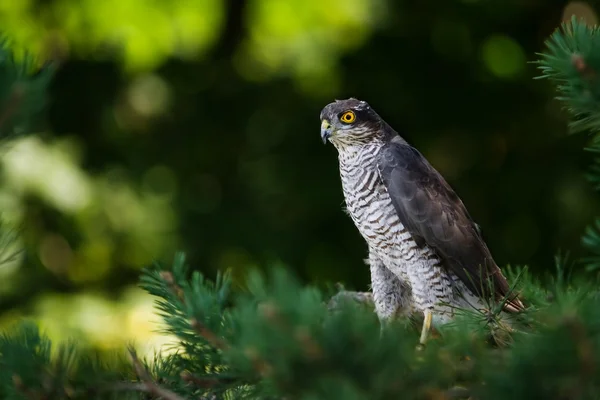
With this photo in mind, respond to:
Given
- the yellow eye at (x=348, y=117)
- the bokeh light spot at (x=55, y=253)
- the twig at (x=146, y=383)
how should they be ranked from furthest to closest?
the bokeh light spot at (x=55, y=253)
the yellow eye at (x=348, y=117)
the twig at (x=146, y=383)

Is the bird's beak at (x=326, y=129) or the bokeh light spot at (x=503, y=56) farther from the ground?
the bokeh light spot at (x=503, y=56)

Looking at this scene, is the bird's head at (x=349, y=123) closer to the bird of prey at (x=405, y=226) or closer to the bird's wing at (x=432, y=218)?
the bird of prey at (x=405, y=226)

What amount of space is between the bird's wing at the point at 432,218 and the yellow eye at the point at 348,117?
220 mm

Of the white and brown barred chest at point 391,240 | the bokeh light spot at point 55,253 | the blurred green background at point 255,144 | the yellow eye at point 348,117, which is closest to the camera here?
the white and brown barred chest at point 391,240

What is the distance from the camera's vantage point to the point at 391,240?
12.4ft

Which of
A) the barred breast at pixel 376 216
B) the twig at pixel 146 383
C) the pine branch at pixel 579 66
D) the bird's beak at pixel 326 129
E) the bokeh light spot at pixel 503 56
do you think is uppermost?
the bokeh light spot at pixel 503 56

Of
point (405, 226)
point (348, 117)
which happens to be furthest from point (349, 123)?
point (405, 226)

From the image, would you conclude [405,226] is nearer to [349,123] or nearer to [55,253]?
[349,123]

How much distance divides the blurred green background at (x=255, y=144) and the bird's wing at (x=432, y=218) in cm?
347

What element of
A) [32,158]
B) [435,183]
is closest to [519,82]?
[435,183]

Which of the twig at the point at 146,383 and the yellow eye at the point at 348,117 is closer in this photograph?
the twig at the point at 146,383

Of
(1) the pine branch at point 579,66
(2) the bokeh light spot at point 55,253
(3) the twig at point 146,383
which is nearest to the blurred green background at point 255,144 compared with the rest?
(2) the bokeh light spot at point 55,253

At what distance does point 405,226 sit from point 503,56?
4766mm

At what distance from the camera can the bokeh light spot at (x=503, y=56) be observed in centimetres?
783
